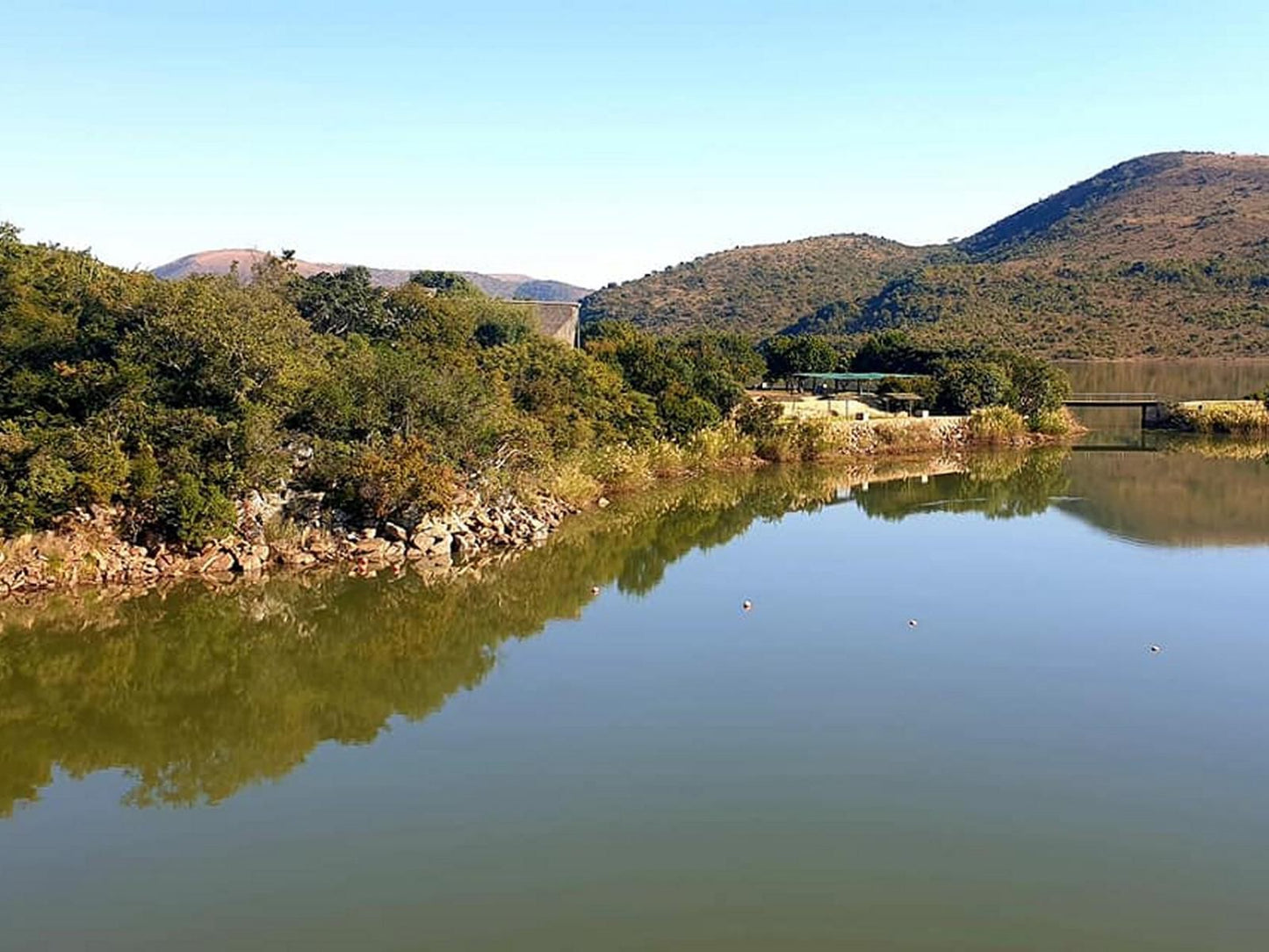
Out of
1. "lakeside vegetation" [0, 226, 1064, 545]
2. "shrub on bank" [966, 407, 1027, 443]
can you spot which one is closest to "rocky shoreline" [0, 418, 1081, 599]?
"lakeside vegetation" [0, 226, 1064, 545]

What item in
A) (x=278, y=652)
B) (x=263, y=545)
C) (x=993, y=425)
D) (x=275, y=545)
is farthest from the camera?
(x=993, y=425)

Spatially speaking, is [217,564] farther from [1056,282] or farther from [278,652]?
[1056,282]

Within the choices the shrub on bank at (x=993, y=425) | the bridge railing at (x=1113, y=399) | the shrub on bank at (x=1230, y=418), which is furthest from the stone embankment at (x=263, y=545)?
the shrub on bank at (x=1230, y=418)

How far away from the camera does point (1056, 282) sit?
90938 mm

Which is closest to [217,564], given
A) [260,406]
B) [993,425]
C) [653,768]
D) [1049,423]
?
[260,406]

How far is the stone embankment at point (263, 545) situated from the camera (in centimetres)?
2022

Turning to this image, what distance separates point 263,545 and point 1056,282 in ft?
272

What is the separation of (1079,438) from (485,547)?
3407 cm

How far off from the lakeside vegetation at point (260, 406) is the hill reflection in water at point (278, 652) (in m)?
1.99

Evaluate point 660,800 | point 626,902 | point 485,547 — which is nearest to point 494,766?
point 660,800

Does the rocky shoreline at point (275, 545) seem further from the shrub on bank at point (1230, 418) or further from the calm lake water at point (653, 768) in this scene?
the shrub on bank at point (1230, 418)

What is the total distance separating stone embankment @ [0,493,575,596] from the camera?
2022cm

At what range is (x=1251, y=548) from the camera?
26.7 meters

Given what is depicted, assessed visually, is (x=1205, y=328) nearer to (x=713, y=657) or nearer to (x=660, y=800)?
(x=713, y=657)
